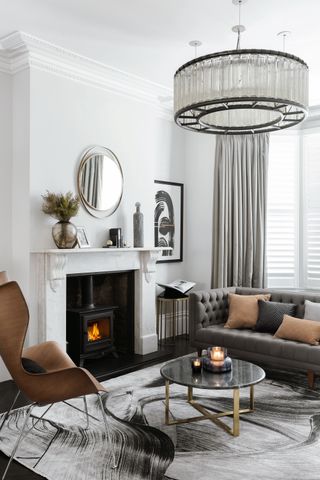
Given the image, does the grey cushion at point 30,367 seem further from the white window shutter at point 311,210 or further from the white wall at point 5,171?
the white window shutter at point 311,210

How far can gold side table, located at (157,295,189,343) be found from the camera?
585 centimetres

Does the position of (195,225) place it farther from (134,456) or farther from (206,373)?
(134,456)

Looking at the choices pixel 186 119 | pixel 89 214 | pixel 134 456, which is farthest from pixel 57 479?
pixel 89 214

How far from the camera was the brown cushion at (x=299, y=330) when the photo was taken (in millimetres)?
4137

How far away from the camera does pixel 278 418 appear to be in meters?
3.45

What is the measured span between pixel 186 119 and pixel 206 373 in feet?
5.97

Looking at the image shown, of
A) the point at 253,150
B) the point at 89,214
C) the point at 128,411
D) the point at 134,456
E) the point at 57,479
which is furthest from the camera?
the point at 253,150

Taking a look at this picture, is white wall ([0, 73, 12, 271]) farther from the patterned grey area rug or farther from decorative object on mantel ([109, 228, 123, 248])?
the patterned grey area rug

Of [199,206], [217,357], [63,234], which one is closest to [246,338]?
[217,357]

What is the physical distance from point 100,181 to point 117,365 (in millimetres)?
1913

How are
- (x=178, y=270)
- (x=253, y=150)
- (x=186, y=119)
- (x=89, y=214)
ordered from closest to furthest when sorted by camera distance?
(x=186, y=119) < (x=89, y=214) < (x=253, y=150) < (x=178, y=270)

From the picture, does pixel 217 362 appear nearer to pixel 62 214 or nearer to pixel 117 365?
pixel 117 365

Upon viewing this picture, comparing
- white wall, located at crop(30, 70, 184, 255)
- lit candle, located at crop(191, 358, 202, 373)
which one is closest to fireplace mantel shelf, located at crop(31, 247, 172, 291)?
white wall, located at crop(30, 70, 184, 255)

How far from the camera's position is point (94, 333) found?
15.7 ft
